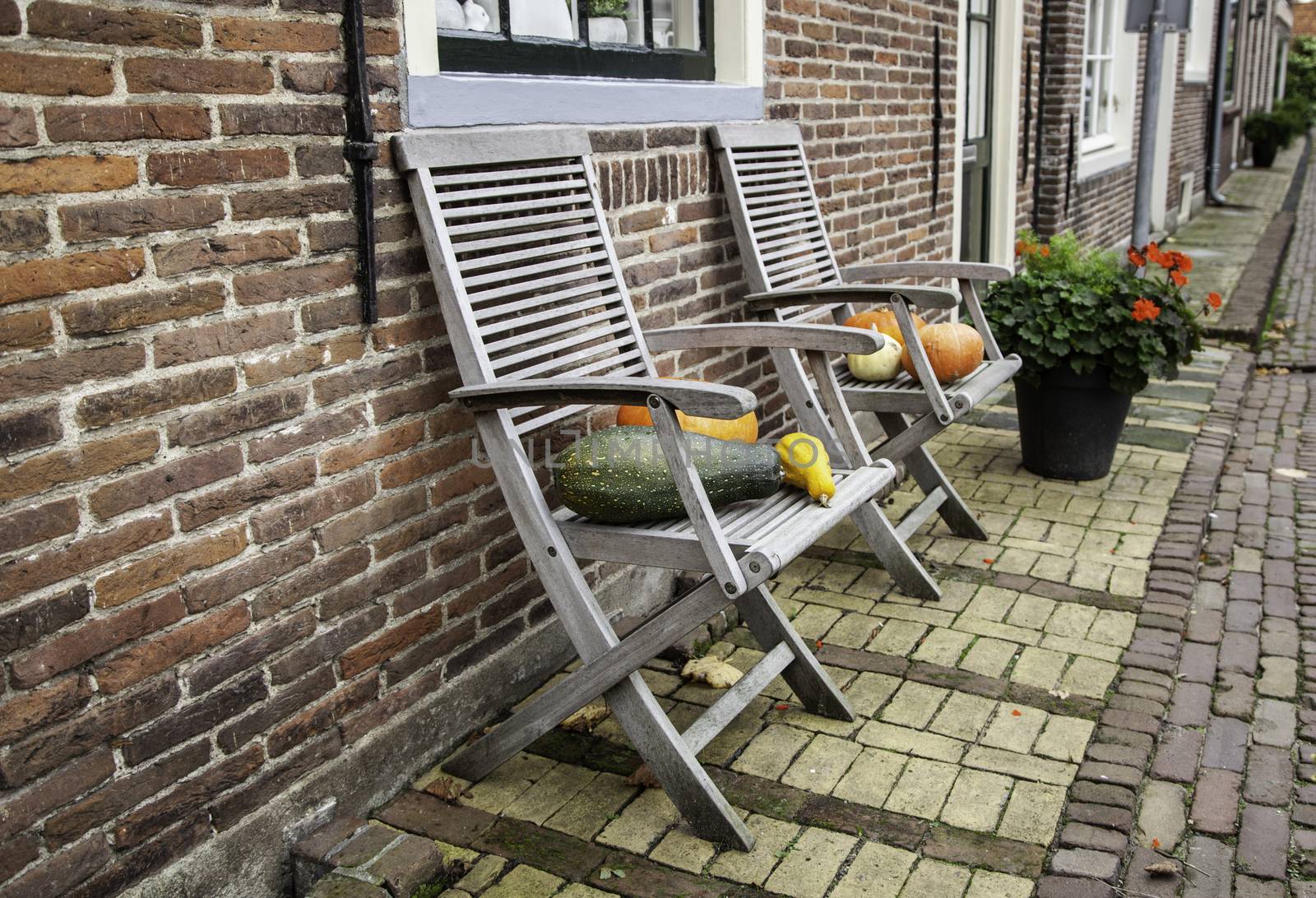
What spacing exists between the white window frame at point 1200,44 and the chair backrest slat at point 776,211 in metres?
10.7

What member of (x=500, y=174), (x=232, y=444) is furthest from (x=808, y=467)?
(x=232, y=444)

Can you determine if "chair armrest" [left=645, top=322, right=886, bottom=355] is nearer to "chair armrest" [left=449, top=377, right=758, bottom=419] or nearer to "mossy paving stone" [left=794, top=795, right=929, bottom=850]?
"chair armrest" [left=449, top=377, right=758, bottom=419]

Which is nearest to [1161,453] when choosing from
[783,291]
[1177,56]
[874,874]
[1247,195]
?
[783,291]

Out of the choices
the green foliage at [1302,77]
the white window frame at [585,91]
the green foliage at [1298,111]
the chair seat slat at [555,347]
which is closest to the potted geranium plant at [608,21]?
the white window frame at [585,91]

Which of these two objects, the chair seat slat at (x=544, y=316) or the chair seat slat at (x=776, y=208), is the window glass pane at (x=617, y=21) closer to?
the chair seat slat at (x=776, y=208)

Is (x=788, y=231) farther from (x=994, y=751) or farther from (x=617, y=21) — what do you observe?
(x=994, y=751)

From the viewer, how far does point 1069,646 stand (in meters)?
3.15

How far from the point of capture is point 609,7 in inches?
Answer: 127

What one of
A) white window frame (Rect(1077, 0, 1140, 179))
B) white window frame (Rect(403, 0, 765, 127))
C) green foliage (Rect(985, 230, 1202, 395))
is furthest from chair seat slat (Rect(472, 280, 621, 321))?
white window frame (Rect(1077, 0, 1140, 179))

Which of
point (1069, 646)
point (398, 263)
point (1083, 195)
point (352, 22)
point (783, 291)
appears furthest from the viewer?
point (1083, 195)

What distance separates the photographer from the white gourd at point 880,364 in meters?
3.61

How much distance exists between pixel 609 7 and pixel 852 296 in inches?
42.1

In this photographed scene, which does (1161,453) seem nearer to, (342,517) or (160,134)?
(342,517)

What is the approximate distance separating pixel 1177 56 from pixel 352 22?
11.7 m
